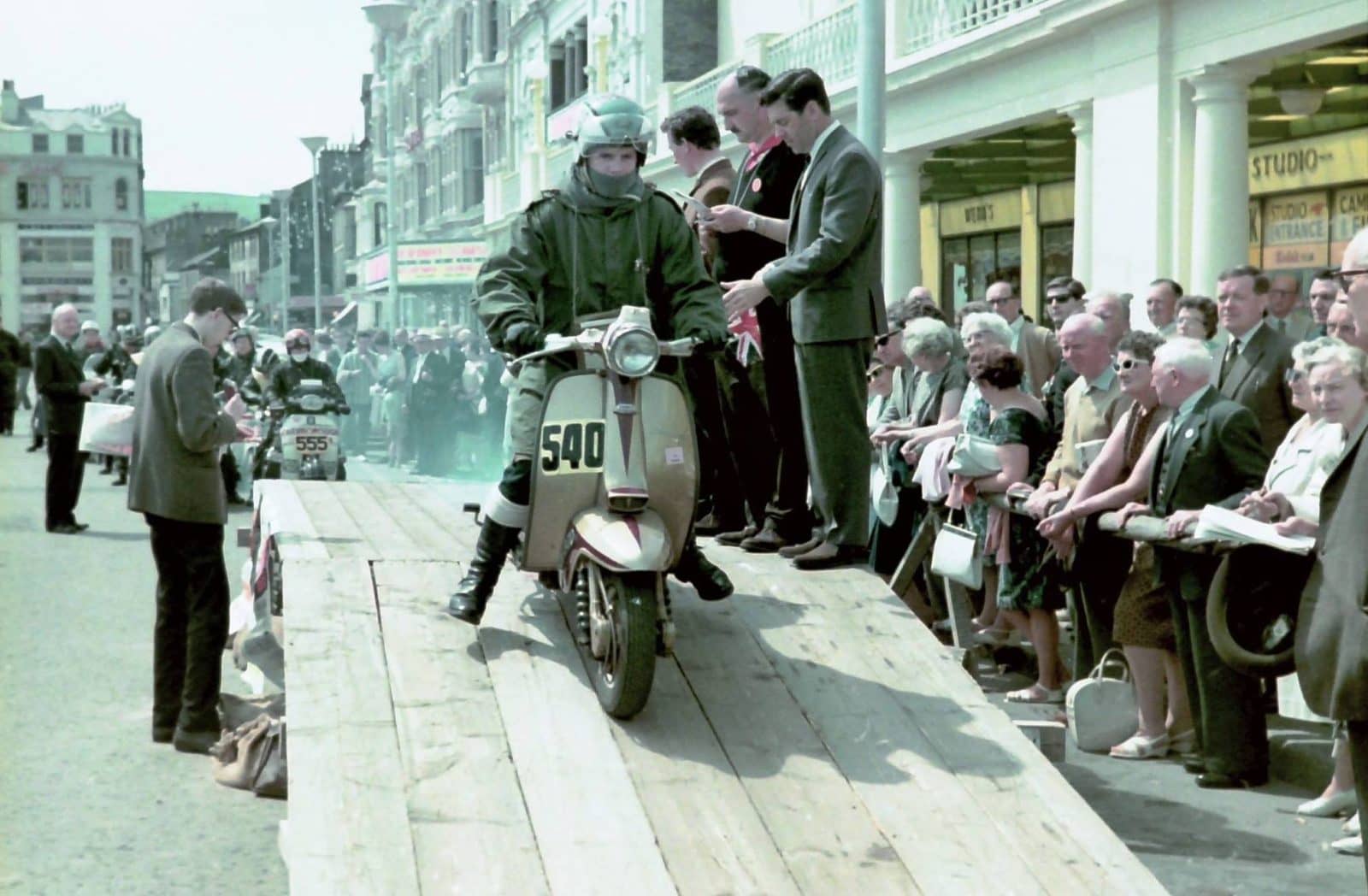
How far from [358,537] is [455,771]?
2763mm

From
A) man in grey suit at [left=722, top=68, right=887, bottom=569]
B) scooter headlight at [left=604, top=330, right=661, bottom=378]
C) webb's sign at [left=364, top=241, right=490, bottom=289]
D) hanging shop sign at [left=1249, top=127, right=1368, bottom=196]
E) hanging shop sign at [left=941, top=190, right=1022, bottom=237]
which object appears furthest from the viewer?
webb's sign at [left=364, top=241, right=490, bottom=289]

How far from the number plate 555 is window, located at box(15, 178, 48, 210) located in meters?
153

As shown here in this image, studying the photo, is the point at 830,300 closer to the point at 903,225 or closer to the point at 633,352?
the point at 633,352

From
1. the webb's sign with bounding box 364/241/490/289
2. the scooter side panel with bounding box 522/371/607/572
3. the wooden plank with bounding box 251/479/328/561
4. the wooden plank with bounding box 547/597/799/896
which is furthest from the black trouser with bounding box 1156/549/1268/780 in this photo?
the webb's sign with bounding box 364/241/490/289

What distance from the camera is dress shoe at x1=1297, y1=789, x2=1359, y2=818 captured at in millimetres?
7445

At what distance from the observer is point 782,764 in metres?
5.74

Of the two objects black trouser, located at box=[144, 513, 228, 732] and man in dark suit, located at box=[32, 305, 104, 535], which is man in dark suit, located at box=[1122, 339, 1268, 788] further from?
man in dark suit, located at box=[32, 305, 104, 535]

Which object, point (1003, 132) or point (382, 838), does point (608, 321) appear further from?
point (1003, 132)

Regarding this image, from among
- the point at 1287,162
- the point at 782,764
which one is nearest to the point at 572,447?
the point at 782,764

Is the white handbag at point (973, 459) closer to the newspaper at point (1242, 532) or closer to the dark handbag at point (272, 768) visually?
the newspaper at point (1242, 532)

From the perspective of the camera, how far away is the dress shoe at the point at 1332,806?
7.45 meters

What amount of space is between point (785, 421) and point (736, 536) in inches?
21.4

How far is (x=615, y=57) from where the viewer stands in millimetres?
43375

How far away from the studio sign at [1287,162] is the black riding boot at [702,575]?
46.5 feet
